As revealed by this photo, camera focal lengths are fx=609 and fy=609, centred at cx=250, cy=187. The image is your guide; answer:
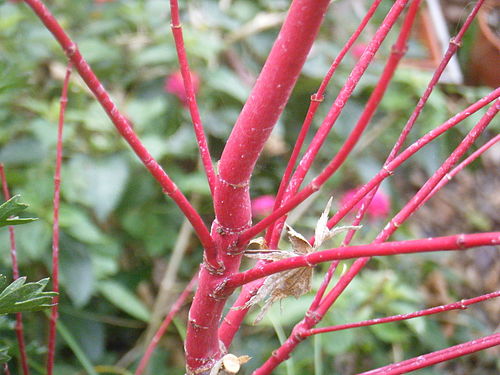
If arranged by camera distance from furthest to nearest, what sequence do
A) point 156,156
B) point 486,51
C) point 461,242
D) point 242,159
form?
point 486,51 → point 156,156 → point 242,159 → point 461,242

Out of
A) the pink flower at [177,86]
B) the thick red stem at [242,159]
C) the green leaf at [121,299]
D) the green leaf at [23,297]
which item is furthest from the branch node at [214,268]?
the pink flower at [177,86]

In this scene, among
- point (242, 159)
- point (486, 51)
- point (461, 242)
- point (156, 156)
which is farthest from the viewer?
point (486, 51)

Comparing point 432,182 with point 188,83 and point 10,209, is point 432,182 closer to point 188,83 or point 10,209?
point 188,83

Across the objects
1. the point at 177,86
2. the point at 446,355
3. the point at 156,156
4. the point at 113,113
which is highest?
the point at 177,86

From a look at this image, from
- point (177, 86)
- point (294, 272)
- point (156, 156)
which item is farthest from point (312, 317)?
point (177, 86)

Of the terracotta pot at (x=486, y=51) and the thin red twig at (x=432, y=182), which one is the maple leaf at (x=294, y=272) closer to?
the thin red twig at (x=432, y=182)

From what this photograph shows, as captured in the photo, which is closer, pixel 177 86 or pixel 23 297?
pixel 23 297
